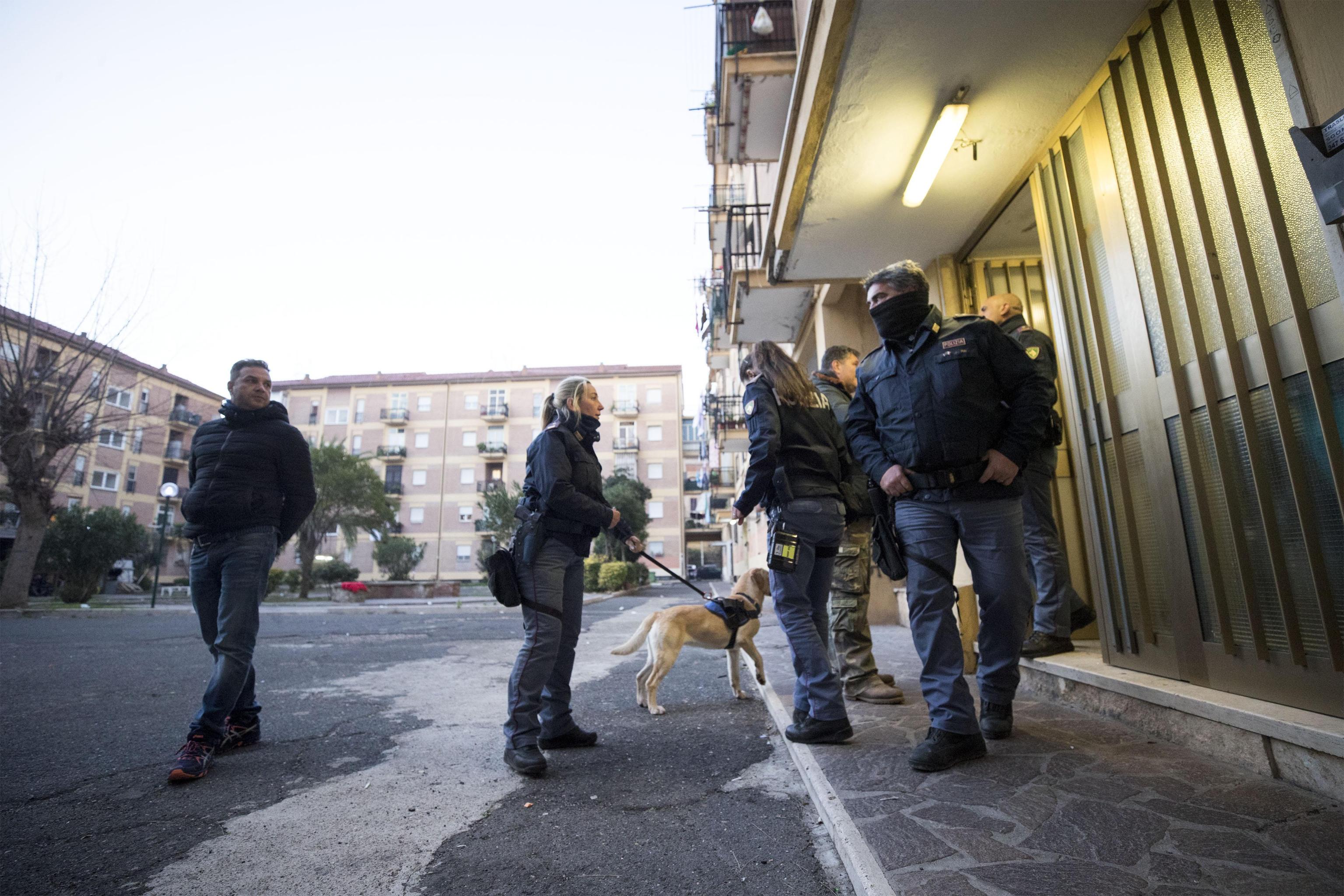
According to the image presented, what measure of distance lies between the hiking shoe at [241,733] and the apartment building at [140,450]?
39027mm

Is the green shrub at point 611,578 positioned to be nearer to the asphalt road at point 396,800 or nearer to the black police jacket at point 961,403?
the asphalt road at point 396,800

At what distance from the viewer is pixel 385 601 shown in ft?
80.5

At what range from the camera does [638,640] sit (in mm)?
4590

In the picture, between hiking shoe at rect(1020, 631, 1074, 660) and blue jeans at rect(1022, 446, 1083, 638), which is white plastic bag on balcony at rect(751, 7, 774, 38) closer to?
blue jeans at rect(1022, 446, 1083, 638)

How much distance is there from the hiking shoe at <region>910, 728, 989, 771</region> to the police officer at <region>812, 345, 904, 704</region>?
1.36 m

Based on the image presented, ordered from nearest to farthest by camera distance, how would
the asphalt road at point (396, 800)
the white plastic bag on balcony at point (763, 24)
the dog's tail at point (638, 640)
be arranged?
1. the asphalt road at point (396, 800)
2. the dog's tail at point (638, 640)
3. the white plastic bag on balcony at point (763, 24)

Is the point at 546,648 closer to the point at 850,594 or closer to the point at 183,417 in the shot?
the point at 850,594

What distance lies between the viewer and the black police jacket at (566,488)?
3246 millimetres

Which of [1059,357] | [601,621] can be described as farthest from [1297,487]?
[601,621]

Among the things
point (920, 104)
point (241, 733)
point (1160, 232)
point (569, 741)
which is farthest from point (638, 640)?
point (920, 104)

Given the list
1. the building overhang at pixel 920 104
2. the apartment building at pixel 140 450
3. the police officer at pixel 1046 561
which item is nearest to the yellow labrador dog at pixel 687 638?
the police officer at pixel 1046 561

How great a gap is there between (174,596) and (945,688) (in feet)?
98.2

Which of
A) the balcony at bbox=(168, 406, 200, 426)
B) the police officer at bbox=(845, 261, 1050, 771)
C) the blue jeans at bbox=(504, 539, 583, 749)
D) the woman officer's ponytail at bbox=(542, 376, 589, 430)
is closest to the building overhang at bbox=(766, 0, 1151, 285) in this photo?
the police officer at bbox=(845, 261, 1050, 771)

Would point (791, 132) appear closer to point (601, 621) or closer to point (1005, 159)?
point (1005, 159)
